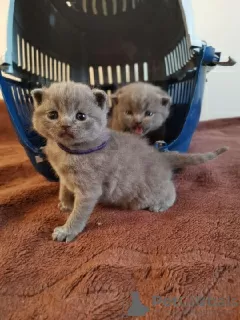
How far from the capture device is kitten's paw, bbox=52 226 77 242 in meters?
0.88

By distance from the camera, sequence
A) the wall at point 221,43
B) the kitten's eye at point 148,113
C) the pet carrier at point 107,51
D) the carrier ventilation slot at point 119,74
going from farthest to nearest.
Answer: the wall at point 221,43 → the carrier ventilation slot at point 119,74 → the kitten's eye at point 148,113 → the pet carrier at point 107,51

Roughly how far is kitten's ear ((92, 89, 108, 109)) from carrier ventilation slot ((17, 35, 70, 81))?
0.54m

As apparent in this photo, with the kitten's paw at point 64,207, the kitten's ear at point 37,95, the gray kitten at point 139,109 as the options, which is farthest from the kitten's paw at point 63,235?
the gray kitten at point 139,109

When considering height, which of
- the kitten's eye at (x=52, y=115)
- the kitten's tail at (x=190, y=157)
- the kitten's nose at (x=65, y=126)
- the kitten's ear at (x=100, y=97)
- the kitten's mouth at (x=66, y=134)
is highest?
the kitten's ear at (x=100, y=97)

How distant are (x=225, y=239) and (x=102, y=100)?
51 cm

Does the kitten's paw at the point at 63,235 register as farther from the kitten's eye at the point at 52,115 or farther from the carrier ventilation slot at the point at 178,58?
the carrier ventilation slot at the point at 178,58

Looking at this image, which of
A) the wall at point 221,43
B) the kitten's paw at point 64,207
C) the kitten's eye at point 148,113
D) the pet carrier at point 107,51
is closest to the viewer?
the kitten's paw at point 64,207

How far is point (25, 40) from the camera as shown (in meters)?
1.35

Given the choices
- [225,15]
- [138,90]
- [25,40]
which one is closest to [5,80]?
[25,40]

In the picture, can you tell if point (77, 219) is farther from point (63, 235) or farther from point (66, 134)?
point (66, 134)

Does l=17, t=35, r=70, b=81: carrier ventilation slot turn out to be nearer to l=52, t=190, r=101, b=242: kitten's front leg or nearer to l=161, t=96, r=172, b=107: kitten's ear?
l=161, t=96, r=172, b=107: kitten's ear

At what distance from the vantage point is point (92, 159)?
3.04ft

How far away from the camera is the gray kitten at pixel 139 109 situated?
1298mm

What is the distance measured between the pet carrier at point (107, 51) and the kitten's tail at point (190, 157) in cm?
11
